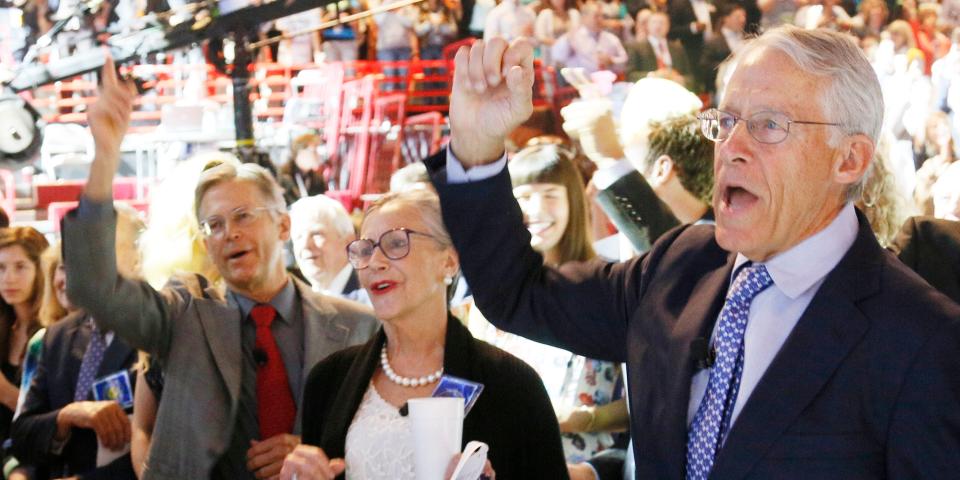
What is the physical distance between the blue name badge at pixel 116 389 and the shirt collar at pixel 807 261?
2.58 meters

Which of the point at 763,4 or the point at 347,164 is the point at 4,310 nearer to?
the point at 347,164


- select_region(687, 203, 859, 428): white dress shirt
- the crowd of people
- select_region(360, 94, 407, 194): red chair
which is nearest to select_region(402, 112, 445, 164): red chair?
select_region(360, 94, 407, 194): red chair

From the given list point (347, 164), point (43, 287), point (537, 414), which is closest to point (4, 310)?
point (43, 287)

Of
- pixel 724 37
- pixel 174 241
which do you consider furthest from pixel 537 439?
pixel 724 37

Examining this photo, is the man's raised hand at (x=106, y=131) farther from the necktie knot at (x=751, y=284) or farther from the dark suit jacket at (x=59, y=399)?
the necktie knot at (x=751, y=284)

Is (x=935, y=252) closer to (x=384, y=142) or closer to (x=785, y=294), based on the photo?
(x=785, y=294)

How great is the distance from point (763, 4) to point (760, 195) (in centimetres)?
288

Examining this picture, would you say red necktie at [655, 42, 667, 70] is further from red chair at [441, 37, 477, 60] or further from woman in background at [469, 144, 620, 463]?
red chair at [441, 37, 477, 60]

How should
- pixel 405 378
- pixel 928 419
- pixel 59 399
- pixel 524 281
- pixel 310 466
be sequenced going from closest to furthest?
1. pixel 928 419
2. pixel 524 281
3. pixel 310 466
4. pixel 405 378
5. pixel 59 399

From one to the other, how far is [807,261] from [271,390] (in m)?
1.91

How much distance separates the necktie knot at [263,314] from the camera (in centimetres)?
314

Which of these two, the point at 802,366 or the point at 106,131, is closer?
the point at 802,366

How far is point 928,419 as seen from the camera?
1.31 meters

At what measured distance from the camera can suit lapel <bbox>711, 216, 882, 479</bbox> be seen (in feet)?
4.54
